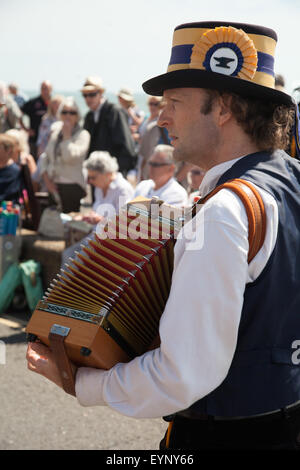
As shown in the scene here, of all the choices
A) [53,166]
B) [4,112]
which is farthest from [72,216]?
[4,112]

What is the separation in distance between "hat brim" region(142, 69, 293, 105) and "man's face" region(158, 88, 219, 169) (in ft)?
0.07

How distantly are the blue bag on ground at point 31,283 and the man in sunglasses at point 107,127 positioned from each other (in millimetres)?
1986

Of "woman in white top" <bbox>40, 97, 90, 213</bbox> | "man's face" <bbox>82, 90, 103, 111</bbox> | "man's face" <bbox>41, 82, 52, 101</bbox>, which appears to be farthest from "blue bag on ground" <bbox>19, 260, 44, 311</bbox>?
"man's face" <bbox>41, 82, 52, 101</bbox>

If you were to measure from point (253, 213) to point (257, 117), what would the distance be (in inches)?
14.4

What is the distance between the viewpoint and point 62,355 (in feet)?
5.16

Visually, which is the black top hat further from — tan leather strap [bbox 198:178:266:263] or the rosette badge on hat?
tan leather strap [bbox 198:178:266:263]

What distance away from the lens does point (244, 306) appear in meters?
1.45

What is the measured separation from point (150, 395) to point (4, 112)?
9.20m

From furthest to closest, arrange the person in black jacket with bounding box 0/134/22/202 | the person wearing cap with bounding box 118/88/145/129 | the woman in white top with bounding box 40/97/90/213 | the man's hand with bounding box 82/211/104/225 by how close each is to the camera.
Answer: the person wearing cap with bounding box 118/88/145/129 < the woman in white top with bounding box 40/97/90/213 < the person in black jacket with bounding box 0/134/22/202 < the man's hand with bounding box 82/211/104/225

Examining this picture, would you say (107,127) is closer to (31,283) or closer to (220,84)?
(31,283)

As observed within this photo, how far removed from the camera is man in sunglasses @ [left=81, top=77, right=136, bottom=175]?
716 centimetres

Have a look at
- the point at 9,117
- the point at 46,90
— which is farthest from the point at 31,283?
the point at 46,90
